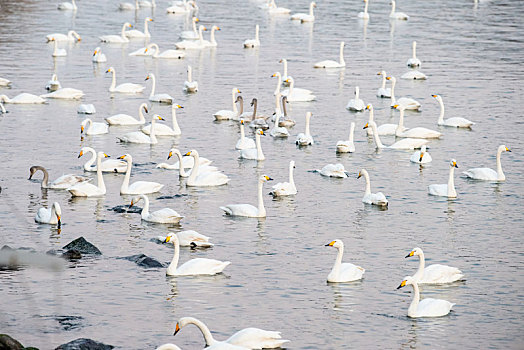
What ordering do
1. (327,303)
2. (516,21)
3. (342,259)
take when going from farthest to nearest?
1. (516,21)
2. (342,259)
3. (327,303)

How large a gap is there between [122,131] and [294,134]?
211 inches

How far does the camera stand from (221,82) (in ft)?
130

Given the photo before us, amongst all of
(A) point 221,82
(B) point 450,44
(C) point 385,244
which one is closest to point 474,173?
(C) point 385,244

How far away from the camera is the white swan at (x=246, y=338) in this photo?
13.5 metres

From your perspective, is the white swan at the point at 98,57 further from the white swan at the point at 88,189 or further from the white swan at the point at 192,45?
the white swan at the point at 88,189

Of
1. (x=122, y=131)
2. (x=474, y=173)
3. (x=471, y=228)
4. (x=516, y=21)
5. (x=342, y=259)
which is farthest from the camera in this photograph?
(x=516, y=21)

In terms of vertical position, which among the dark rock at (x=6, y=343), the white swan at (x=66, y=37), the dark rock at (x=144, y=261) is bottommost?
the dark rock at (x=144, y=261)

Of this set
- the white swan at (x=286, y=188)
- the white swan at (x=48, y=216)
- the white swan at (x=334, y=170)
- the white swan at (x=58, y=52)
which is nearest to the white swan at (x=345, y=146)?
the white swan at (x=334, y=170)

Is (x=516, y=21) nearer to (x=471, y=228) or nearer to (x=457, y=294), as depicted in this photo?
(x=471, y=228)

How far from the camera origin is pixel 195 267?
17.5m

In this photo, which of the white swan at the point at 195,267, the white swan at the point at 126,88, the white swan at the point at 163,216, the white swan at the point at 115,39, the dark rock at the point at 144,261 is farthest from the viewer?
the white swan at the point at 115,39

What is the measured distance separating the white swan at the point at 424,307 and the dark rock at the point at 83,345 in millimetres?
4876

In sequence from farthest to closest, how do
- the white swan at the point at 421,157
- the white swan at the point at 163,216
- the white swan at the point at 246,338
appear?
the white swan at the point at 421,157 → the white swan at the point at 163,216 → the white swan at the point at 246,338

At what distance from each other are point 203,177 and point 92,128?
6.68 meters
